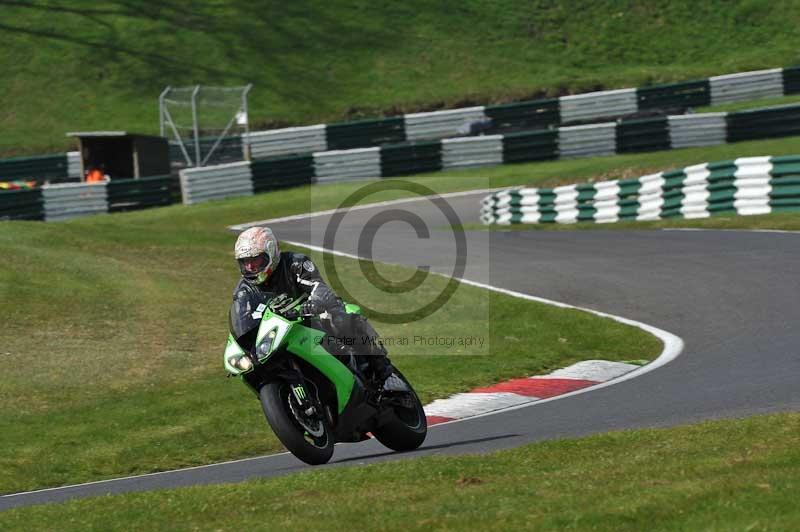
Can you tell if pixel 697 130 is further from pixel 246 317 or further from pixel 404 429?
pixel 246 317

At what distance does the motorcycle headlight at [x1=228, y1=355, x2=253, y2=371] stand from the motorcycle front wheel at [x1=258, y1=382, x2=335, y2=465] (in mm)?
195

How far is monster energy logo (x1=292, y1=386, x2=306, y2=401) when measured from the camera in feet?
27.2

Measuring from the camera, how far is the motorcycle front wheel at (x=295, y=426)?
26.6 ft

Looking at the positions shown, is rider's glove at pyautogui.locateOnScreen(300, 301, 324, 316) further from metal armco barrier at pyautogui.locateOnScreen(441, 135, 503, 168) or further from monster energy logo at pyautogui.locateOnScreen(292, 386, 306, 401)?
metal armco barrier at pyautogui.locateOnScreen(441, 135, 503, 168)

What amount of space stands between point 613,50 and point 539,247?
91.9 ft

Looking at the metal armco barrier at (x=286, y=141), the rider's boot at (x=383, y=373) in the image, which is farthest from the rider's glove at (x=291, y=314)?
the metal armco barrier at (x=286, y=141)

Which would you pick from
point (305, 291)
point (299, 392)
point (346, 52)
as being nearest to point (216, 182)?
point (346, 52)

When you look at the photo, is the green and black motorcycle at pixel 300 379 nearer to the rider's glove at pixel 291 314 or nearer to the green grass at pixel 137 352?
the rider's glove at pixel 291 314

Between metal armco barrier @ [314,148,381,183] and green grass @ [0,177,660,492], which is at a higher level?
metal armco barrier @ [314,148,381,183]

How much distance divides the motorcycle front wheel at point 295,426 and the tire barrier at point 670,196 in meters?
15.6

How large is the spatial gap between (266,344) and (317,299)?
51cm

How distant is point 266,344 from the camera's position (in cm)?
805

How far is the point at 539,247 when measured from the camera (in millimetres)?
22359

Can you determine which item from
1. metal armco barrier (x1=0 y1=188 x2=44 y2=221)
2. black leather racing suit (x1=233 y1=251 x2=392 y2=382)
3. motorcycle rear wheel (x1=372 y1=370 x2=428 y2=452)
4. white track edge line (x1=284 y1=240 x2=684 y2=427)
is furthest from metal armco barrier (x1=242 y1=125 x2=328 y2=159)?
black leather racing suit (x1=233 y1=251 x2=392 y2=382)
